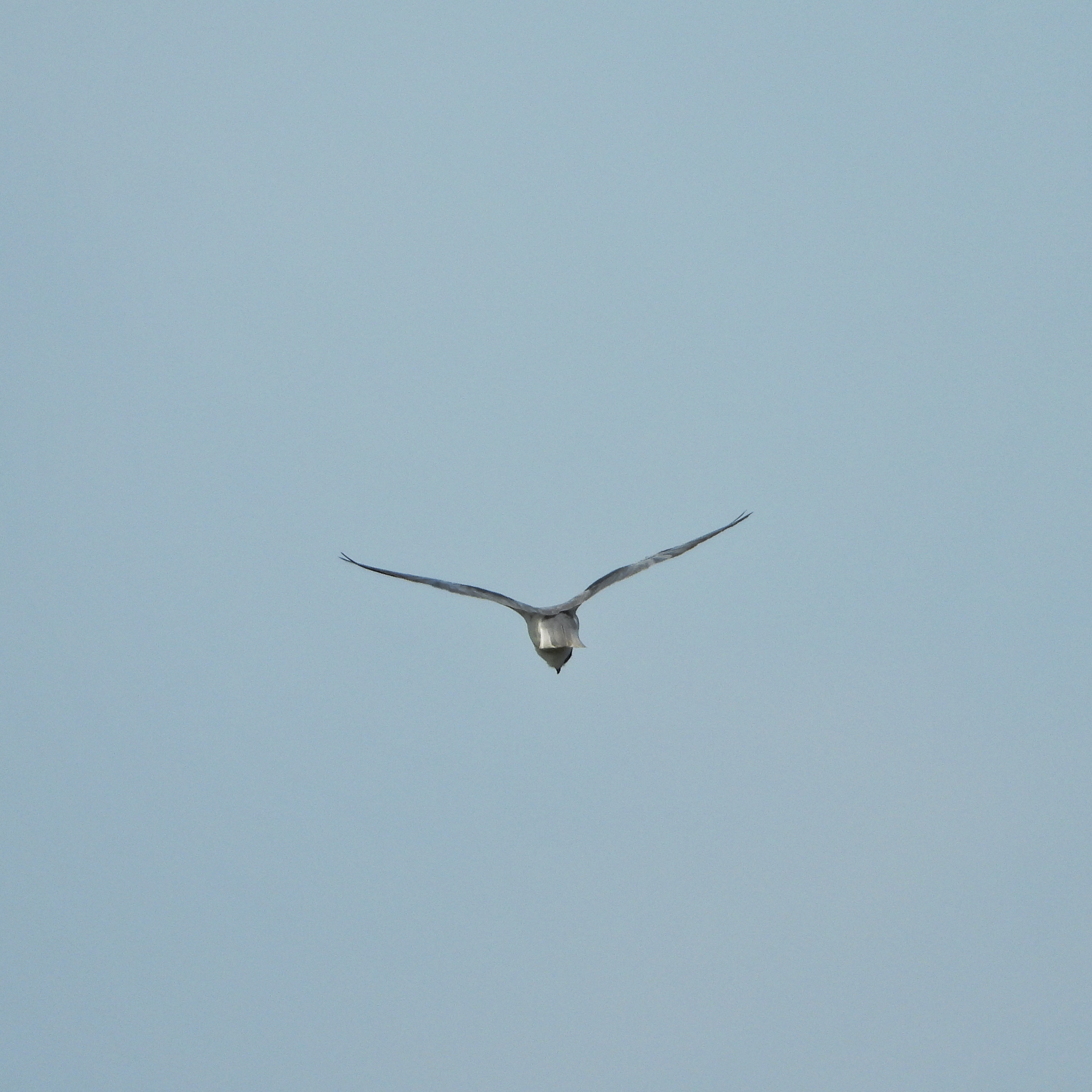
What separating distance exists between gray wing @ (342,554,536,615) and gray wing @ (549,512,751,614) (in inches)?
41.5

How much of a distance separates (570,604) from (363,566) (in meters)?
6.73

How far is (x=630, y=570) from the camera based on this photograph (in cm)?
5559

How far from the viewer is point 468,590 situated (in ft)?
176

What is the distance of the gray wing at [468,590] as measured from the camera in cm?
5338

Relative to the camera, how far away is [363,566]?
175 ft

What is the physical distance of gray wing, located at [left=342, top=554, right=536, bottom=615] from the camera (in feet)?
175

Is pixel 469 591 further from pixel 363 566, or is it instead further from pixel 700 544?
pixel 700 544

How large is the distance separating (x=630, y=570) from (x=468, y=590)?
5.69 m

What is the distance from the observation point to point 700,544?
57.7 m

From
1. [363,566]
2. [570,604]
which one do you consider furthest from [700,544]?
[363,566]

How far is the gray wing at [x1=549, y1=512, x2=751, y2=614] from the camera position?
54.0 m

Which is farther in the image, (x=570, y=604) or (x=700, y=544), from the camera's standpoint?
(x=700, y=544)

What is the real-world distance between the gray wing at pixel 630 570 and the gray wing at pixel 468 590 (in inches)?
41.5

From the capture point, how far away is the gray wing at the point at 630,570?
54.0m
